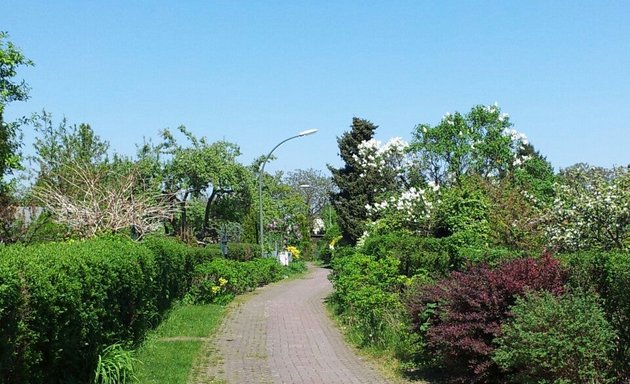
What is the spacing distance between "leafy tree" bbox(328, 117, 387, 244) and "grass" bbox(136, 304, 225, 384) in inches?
1075

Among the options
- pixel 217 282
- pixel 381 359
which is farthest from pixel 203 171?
pixel 381 359

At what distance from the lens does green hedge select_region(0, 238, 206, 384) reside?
5934 mm

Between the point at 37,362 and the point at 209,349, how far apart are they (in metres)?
6.19

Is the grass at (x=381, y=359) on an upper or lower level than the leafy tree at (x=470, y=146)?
lower

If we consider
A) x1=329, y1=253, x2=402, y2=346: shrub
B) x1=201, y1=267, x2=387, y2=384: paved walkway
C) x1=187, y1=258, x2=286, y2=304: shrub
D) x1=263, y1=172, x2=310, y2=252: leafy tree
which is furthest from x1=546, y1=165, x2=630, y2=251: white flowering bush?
x1=263, y1=172, x2=310, y2=252: leafy tree

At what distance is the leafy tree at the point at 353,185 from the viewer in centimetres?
4534

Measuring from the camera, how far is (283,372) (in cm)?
1033

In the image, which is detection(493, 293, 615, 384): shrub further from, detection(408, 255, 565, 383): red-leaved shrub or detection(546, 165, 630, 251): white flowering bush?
detection(546, 165, 630, 251): white flowering bush

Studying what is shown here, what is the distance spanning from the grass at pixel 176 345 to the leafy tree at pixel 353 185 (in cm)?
2730

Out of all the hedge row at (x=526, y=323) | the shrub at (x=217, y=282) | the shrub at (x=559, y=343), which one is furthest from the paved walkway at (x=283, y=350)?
the shrub at (x=559, y=343)

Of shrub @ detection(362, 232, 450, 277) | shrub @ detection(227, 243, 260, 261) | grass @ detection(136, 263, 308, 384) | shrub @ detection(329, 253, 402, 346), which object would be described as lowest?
grass @ detection(136, 263, 308, 384)

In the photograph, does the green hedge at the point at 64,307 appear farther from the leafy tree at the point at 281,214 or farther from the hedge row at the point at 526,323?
the leafy tree at the point at 281,214

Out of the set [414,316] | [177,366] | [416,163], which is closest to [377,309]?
[414,316]

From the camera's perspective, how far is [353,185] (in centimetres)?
4581
